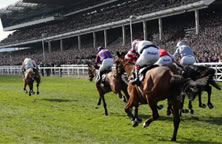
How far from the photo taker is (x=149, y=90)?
5.95 meters

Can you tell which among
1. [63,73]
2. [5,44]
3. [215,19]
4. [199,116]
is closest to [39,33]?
[5,44]

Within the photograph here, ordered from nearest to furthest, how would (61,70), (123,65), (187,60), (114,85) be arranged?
(123,65) < (187,60) < (114,85) < (61,70)

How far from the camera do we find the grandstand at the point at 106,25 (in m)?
31.1

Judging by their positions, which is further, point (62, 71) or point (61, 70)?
point (62, 71)

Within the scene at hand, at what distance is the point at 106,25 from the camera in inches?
1751

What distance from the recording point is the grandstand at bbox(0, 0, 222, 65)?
31.1 meters

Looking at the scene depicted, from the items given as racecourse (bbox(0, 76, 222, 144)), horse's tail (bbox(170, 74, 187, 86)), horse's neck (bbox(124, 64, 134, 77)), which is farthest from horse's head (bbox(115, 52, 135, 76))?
horse's tail (bbox(170, 74, 187, 86))

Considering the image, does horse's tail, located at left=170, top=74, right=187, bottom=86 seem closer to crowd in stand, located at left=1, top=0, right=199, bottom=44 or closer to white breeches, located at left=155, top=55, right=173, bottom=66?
white breeches, located at left=155, top=55, right=173, bottom=66

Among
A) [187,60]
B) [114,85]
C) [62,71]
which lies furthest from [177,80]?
[62,71]

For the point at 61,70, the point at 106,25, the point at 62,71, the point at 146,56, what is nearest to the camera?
the point at 146,56

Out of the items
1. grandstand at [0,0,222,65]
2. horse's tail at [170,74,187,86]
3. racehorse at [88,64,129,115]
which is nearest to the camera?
horse's tail at [170,74,187,86]

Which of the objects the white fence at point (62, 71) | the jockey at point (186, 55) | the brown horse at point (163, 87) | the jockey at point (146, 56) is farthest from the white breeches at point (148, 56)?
the white fence at point (62, 71)

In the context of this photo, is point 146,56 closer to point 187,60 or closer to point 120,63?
point 120,63

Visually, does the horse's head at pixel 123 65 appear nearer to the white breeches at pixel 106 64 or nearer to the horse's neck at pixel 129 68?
the horse's neck at pixel 129 68
